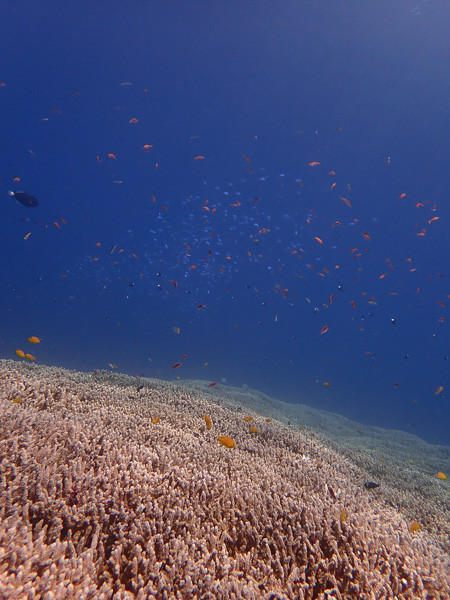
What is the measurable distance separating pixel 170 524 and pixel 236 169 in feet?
177

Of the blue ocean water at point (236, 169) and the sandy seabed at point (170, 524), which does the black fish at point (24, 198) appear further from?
the sandy seabed at point (170, 524)

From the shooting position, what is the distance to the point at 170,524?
2453 mm

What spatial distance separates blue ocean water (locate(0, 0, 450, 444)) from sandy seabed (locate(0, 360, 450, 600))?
1144 centimetres

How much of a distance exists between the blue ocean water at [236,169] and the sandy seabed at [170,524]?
1144 centimetres

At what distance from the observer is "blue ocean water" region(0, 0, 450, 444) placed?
3444 cm

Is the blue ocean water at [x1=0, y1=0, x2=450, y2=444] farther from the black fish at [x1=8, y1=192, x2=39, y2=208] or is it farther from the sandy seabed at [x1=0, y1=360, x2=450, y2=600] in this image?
the sandy seabed at [x1=0, y1=360, x2=450, y2=600]

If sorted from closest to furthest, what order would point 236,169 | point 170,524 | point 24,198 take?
point 170,524 → point 24,198 → point 236,169

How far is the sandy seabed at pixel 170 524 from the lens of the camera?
1.92m

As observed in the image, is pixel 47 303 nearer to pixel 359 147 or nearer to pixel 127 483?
pixel 359 147

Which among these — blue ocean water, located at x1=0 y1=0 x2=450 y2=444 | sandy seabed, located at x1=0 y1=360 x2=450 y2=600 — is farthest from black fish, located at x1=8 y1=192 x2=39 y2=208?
sandy seabed, located at x1=0 y1=360 x2=450 y2=600

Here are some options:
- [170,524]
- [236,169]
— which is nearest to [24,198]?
[170,524]

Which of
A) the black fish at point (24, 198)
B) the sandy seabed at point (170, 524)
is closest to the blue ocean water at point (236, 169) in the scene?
the black fish at point (24, 198)

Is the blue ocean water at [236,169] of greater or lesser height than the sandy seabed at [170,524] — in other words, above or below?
above

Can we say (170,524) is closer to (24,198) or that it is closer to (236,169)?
(24,198)
